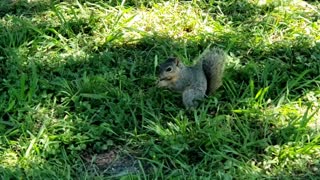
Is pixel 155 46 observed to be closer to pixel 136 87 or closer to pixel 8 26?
pixel 136 87

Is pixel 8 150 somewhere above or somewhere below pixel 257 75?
below

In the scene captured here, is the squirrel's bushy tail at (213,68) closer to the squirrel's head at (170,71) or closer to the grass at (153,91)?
the grass at (153,91)

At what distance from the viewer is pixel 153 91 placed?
424 centimetres

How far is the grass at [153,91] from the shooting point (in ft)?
12.1

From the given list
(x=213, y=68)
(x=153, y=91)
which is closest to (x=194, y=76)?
(x=213, y=68)

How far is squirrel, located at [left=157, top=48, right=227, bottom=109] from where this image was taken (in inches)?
159

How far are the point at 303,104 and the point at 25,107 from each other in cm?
180

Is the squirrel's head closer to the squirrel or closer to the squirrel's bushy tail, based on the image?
the squirrel

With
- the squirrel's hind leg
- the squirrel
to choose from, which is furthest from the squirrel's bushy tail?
the squirrel's hind leg

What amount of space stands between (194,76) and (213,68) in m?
0.14

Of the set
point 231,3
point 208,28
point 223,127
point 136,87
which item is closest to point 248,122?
point 223,127

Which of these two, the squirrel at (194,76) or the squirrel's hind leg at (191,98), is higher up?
the squirrel at (194,76)

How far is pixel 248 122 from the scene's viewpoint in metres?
3.98

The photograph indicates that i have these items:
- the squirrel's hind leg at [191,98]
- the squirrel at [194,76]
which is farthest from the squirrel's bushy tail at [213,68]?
the squirrel's hind leg at [191,98]
